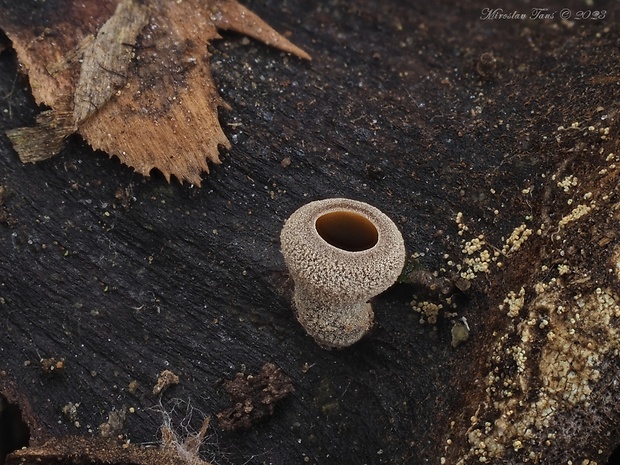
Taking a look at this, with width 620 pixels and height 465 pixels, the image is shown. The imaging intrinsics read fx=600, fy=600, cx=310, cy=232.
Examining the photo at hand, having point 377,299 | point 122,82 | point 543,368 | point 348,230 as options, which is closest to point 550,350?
point 543,368

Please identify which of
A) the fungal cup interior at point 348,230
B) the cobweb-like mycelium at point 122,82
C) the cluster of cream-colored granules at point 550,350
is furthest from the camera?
the cobweb-like mycelium at point 122,82

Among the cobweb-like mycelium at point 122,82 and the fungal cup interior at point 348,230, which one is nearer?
the fungal cup interior at point 348,230

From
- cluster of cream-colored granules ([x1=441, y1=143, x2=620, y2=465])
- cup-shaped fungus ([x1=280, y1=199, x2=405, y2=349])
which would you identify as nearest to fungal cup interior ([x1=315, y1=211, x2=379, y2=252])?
cup-shaped fungus ([x1=280, y1=199, x2=405, y2=349])

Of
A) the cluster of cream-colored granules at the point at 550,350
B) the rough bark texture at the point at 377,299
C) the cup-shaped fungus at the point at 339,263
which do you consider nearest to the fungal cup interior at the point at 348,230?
the cup-shaped fungus at the point at 339,263

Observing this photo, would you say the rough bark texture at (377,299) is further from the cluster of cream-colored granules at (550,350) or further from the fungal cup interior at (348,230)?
the fungal cup interior at (348,230)

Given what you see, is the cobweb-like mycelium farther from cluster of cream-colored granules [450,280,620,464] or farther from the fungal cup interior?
cluster of cream-colored granules [450,280,620,464]
